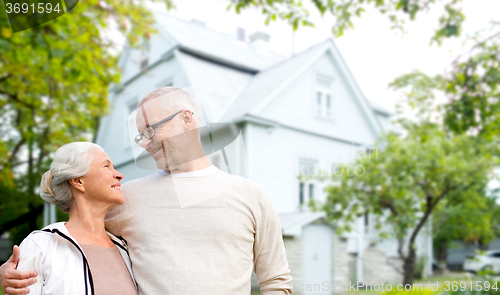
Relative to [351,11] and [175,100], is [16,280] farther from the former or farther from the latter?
[351,11]

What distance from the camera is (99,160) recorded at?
0.88 m

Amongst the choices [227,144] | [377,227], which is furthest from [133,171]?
[377,227]

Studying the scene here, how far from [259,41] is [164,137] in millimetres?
3744

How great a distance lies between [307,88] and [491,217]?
8.20 m

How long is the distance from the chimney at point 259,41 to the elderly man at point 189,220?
3.34m

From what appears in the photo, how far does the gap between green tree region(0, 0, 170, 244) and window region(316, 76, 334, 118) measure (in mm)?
1925

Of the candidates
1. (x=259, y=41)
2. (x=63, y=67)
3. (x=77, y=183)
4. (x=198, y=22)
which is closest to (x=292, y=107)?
(x=259, y=41)

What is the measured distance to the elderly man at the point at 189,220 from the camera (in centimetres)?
83

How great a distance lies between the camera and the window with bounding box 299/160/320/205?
414cm

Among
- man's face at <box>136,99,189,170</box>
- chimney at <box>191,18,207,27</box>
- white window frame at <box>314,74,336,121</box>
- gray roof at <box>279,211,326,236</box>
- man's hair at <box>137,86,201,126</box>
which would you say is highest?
chimney at <box>191,18,207,27</box>

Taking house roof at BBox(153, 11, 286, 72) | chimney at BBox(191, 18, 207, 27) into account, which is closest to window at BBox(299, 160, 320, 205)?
house roof at BBox(153, 11, 286, 72)

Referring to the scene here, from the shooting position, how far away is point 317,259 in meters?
4.43

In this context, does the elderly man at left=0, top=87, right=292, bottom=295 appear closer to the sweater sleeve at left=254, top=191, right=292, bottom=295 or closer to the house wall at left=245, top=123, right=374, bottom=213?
the sweater sleeve at left=254, top=191, right=292, bottom=295

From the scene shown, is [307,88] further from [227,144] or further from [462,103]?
[227,144]
